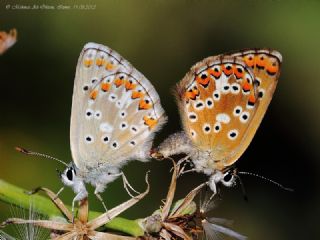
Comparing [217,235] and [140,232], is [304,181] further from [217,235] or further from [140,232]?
[140,232]

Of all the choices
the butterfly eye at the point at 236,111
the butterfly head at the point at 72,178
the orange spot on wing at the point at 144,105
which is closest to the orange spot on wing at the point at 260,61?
the butterfly eye at the point at 236,111

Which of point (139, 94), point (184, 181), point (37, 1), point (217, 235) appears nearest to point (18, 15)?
point (37, 1)

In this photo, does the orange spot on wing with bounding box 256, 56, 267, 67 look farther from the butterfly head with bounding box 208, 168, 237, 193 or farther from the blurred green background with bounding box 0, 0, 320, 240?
the blurred green background with bounding box 0, 0, 320, 240

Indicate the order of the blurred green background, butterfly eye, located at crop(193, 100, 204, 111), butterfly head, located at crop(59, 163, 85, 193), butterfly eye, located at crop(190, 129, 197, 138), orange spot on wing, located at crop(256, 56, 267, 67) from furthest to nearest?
the blurred green background → butterfly eye, located at crop(190, 129, 197, 138) → butterfly eye, located at crop(193, 100, 204, 111) → orange spot on wing, located at crop(256, 56, 267, 67) → butterfly head, located at crop(59, 163, 85, 193)

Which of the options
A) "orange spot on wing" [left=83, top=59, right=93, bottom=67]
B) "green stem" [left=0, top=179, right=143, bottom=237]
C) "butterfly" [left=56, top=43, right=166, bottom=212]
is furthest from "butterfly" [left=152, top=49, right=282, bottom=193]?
"green stem" [left=0, top=179, right=143, bottom=237]

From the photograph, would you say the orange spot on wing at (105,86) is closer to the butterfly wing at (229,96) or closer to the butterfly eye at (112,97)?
the butterfly eye at (112,97)

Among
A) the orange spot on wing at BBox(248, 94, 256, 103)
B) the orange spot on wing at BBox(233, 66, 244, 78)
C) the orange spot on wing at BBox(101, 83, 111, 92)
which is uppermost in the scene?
the orange spot on wing at BBox(233, 66, 244, 78)
